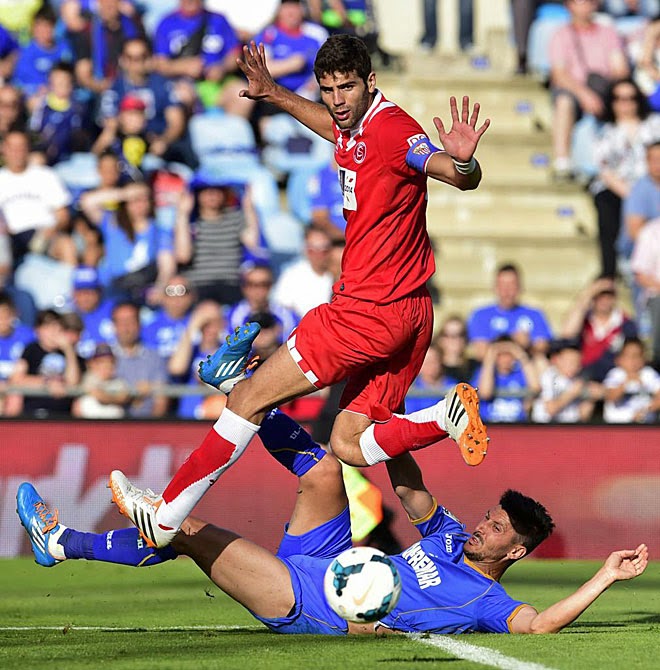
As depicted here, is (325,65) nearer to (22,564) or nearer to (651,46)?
(22,564)

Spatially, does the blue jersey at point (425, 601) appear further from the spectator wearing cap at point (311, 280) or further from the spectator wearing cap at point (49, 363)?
the spectator wearing cap at point (311, 280)

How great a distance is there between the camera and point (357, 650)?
5871 millimetres

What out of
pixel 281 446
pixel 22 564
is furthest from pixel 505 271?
pixel 281 446

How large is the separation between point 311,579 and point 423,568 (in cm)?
54

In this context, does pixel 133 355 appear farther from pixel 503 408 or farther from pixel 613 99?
pixel 613 99

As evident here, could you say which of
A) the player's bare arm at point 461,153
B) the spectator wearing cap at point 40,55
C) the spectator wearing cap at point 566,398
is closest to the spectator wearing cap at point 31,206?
the spectator wearing cap at point 40,55

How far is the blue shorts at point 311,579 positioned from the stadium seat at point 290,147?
8377 millimetres

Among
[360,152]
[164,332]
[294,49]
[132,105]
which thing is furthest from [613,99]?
[360,152]

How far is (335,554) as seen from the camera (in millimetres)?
6781

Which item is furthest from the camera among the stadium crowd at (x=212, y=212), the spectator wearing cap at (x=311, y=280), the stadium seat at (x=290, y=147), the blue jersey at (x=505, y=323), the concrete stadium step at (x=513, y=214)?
the concrete stadium step at (x=513, y=214)

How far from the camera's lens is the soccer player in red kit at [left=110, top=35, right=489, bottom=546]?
6.67 metres

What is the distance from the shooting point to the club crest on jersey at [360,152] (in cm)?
675

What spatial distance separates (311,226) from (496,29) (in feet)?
17.3

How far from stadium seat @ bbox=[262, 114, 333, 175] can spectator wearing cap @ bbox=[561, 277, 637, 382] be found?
11.2 ft
